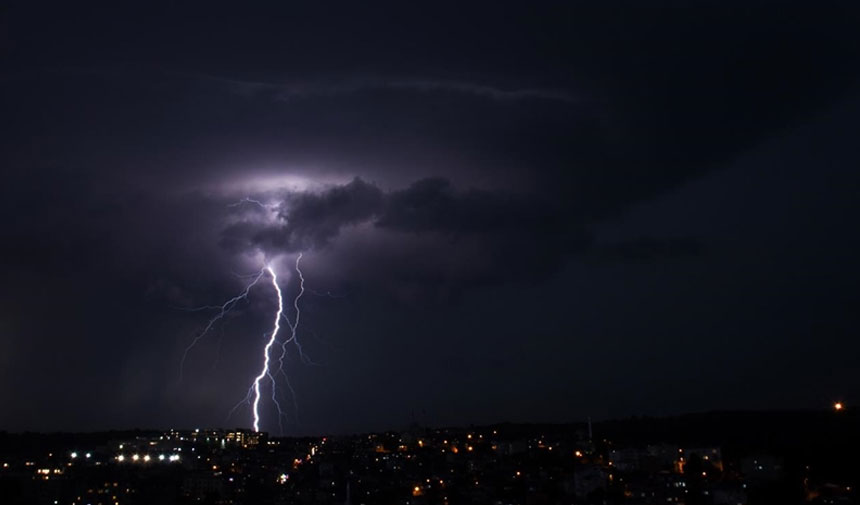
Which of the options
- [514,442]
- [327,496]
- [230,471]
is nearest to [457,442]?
[514,442]

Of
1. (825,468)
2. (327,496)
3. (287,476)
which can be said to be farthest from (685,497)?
(287,476)

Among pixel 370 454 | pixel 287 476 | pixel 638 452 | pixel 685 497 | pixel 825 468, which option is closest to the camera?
pixel 685 497

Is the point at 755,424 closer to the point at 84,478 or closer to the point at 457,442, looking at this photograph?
the point at 457,442

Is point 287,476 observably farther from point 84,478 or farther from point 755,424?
point 755,424

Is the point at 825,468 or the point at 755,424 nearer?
the point at 825,468

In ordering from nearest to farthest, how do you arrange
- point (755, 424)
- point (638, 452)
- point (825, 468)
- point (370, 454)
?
point (825, 468), point (638, 452), point (370, 454), point (755, 424)

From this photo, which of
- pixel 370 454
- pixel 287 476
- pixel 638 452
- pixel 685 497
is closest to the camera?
pixel 685 497
